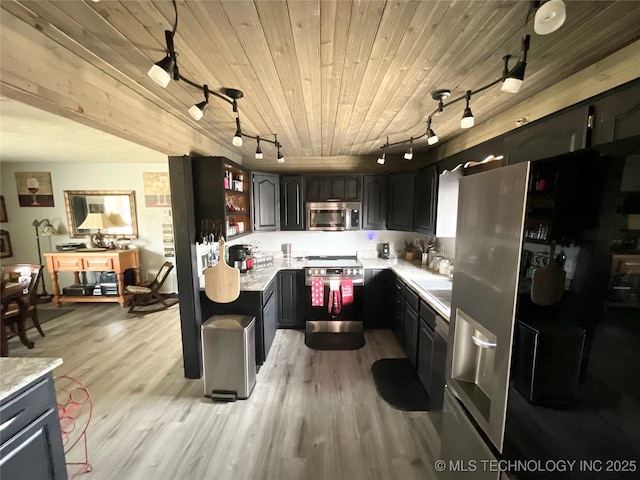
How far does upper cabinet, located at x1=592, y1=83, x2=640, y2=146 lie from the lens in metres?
1.06

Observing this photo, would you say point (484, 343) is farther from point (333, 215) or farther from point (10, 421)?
point (333, 215)

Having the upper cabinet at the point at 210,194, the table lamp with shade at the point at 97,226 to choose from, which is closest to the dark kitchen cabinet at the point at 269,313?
the upper cabinet at the point at 210,194

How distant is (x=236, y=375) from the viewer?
2289 mm

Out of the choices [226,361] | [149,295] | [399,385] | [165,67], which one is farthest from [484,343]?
[149,295]

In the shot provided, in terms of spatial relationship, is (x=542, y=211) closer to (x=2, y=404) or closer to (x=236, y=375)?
(x=2, y=404)

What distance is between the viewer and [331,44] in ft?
3.90

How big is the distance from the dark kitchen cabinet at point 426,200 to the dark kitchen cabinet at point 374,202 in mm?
530

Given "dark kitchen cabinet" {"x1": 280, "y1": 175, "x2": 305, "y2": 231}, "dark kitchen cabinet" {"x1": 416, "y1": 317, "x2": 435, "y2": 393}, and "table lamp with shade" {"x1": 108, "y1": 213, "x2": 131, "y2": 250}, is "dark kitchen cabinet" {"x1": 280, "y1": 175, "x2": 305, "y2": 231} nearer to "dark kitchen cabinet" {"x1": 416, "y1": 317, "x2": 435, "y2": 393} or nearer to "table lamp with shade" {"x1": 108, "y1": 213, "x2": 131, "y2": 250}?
"dark kitchen cabinet" {"x1": 416, "y1": 317, "x2": 435, "y2": 393}

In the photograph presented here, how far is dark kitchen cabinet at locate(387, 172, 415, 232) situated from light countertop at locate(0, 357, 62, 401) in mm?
3463

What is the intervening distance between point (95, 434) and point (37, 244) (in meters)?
4.65

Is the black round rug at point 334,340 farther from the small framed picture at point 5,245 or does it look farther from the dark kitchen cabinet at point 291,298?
the small framed picture at point 5,245

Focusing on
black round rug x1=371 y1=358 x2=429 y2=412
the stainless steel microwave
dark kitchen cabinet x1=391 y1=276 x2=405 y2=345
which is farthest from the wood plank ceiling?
black round rug x1=371 y1=358 x2=429 y2=412

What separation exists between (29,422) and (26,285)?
9.87ft

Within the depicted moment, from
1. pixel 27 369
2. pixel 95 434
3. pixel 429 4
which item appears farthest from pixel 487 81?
pixel 95 434
